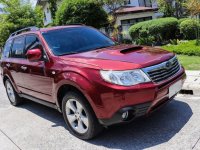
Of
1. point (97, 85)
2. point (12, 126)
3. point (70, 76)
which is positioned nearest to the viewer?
point (97, 85)

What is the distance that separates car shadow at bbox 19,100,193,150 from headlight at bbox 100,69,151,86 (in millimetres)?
919

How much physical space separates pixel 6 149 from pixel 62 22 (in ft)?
48.4

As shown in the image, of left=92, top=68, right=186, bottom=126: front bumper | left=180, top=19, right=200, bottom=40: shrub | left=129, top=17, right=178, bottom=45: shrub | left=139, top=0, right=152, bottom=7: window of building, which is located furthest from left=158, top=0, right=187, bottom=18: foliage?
left=92, top=68, right=186, bottom=126: front bumper

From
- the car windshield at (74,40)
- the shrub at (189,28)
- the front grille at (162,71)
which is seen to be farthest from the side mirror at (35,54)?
the shrub at (189,28)

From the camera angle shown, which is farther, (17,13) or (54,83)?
(17,13)

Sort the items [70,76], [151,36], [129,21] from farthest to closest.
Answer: [129,21]
[151,36]
[70,76]

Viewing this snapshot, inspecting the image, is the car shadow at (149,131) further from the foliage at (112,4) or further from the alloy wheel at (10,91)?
the foliage at (112,4)

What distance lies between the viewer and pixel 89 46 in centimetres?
569

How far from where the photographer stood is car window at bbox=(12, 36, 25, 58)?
21.8ft

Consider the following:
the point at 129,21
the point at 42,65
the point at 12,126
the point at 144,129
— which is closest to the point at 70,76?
the point at 42,65

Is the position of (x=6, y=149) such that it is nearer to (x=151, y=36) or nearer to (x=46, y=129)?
(x=46, y=129)

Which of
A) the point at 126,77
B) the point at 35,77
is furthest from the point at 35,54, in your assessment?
the point at 126,77

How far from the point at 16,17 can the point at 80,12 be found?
14.1m

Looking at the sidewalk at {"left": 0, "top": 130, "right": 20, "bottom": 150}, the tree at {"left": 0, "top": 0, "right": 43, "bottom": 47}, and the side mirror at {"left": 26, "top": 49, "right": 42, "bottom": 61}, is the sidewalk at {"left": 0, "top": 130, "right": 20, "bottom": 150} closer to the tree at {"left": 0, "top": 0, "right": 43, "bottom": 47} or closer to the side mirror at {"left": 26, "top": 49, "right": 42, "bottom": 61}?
the side mirror at {"left": 26, "top": 49, "right": 42, "bottom": 61}
